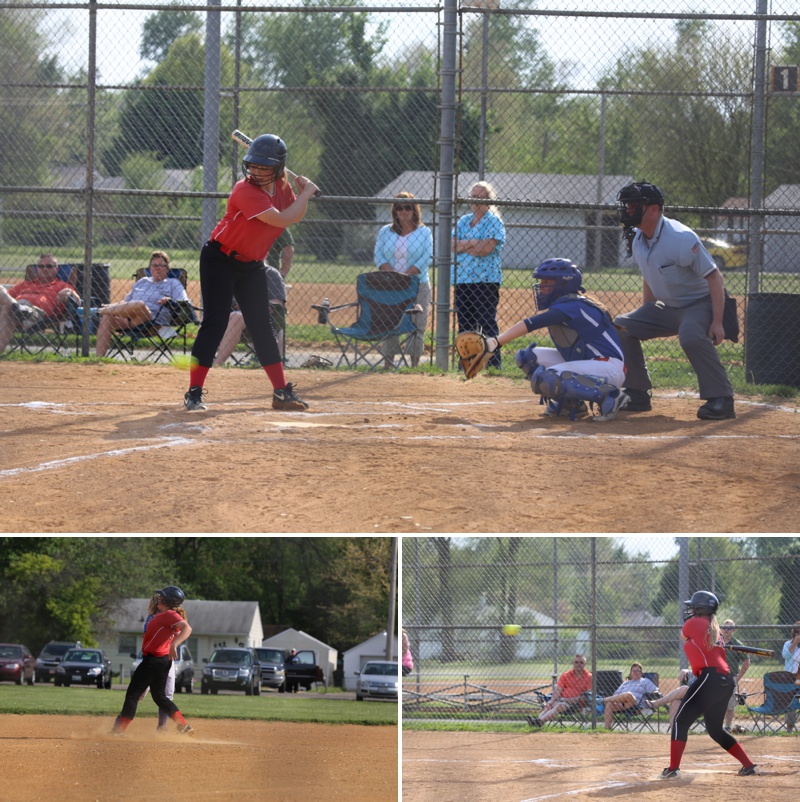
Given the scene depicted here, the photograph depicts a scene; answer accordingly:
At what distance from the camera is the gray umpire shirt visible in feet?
24.4

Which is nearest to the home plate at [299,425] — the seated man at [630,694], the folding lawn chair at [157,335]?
the folding lawn chair at [157,335]

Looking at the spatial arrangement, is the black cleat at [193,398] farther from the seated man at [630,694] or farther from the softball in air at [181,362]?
the seated man at [630,694]

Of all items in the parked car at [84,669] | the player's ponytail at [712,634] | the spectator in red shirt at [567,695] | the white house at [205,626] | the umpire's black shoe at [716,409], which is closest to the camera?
the player's ponytail at [712,634]

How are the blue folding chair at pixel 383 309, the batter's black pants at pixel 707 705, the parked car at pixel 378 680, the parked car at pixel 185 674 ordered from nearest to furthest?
the batter's black pants at pixel 707 705
the blue folding chair at pixel 383 309
the parked car at pixel 378 680
the parked car at pixel 185 674

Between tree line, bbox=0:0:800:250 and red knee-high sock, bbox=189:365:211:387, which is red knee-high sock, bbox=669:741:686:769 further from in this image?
tree line, bbox=0:0:800:250

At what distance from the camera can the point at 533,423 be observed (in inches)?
285

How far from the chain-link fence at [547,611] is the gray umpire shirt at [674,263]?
10.2 ft

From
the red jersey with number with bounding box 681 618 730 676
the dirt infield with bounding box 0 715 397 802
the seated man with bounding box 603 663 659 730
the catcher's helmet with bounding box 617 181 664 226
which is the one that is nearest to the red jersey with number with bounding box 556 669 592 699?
the seated man with bounding box 603 663 659 730

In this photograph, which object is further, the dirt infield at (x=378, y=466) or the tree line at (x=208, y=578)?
the tree line at (x=208, y=578)

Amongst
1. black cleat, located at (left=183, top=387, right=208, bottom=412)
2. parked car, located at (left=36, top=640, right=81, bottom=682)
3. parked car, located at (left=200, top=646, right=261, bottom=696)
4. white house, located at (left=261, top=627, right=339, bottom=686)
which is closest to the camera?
black cleat, located at (left=183, top=387, right=208, bottom=412)

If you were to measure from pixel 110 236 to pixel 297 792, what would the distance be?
1497 centimetres

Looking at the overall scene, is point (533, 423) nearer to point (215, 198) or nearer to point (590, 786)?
point (590, 786)

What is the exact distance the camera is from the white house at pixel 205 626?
38.0 ft

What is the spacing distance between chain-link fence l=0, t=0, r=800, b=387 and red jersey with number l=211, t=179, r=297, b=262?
2525 mm
